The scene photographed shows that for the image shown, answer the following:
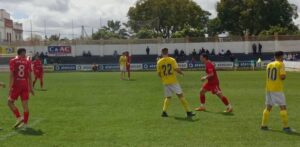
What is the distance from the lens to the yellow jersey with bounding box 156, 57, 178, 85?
14938mm

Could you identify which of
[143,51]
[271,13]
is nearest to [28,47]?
[143,51]

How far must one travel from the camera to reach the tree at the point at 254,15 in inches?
3201

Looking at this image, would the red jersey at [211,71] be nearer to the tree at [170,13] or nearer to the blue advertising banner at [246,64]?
the blue advertising banner at [246,64]

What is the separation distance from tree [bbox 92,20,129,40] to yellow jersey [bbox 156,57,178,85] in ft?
236

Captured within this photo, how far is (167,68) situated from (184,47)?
50.8 meters

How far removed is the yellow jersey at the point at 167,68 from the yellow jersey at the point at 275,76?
11.1 ft

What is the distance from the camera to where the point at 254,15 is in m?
81.5

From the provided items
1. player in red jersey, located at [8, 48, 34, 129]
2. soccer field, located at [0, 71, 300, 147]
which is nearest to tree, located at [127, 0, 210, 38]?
soccer field, located at [0, 71, 300, 147]

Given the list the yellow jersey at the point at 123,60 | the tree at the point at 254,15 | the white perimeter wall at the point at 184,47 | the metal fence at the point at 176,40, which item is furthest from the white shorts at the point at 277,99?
the tree at the point at 254,15

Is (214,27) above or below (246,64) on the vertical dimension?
above

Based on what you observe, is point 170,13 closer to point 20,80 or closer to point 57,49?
point 57,49

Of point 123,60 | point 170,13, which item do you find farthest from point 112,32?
point 123,60

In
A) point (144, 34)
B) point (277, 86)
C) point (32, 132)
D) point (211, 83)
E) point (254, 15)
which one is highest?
point (254, 15)

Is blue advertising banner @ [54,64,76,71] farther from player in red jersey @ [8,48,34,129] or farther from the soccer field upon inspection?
player in red jersey @ [8,48,34,129]
